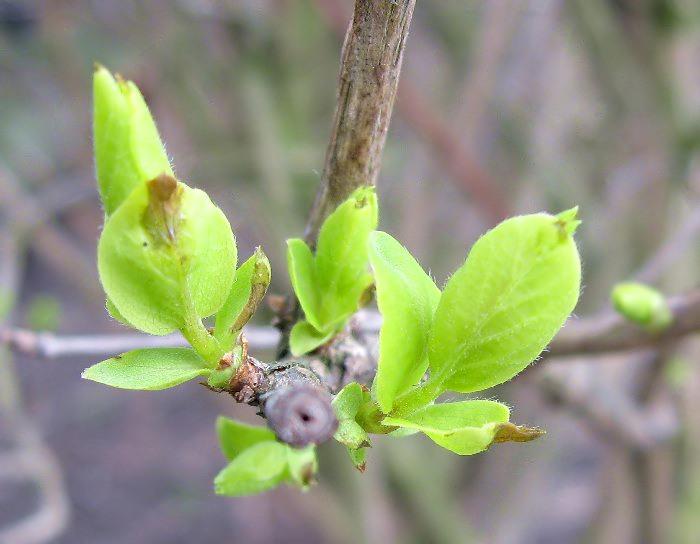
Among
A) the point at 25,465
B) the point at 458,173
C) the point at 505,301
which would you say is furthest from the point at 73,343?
the point at 458,173

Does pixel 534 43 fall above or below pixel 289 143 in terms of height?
above

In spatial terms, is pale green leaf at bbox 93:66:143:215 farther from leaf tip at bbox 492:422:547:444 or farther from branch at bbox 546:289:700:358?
branch at bbox 546:289:700:358

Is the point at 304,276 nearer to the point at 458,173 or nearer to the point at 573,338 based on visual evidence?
the point at 573,338

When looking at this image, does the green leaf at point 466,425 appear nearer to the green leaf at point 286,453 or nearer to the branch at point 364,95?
the green leaf at point 286,453

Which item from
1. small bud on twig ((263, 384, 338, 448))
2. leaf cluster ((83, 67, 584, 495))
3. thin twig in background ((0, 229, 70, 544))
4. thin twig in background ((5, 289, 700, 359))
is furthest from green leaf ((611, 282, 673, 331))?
thin twig in background ((0, 229, 70, 544))

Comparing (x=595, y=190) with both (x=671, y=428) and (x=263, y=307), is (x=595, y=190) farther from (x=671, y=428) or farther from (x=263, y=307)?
(x=263, y=307)

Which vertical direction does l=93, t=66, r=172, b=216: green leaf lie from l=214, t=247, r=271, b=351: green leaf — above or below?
above

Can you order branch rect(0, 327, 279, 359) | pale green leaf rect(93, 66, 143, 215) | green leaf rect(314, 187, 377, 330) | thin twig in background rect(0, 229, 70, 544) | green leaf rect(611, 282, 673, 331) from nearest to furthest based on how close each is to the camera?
pale green leaf rect(93, 66, 143, 215) < green leaf rect(314, 187, 377, 330) < green leaf rect(611, 282, 673, 331) < branch rect(0, 327, 279, 359) < thin twig in background rect(0, 229, 70, 544)

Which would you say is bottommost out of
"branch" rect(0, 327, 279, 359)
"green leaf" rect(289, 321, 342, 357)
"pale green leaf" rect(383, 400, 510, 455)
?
"branch" rect(0, 327, 279, 359)

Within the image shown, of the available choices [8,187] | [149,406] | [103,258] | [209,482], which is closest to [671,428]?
[103,258]
